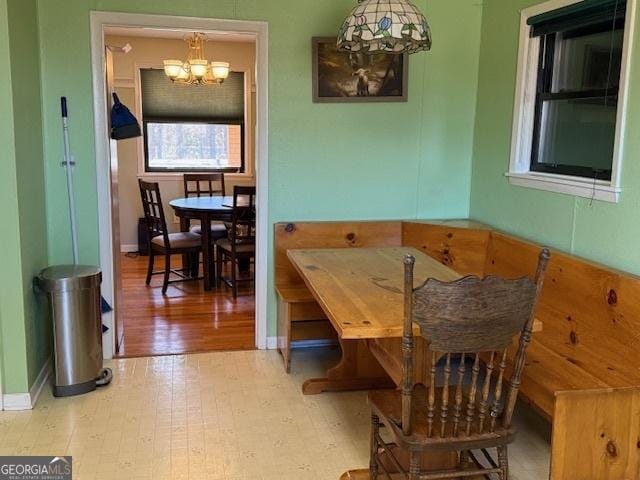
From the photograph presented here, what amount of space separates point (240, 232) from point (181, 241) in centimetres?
57

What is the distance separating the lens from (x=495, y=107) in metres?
3.70

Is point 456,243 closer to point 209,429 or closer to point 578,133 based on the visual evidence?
point 578,133

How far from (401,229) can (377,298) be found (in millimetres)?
A: 1585

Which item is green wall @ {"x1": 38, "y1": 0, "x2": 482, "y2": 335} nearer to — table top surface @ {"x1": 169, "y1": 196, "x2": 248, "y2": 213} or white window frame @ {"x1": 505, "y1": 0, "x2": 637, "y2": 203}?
white window frame @ {"x1": 505, "y1": 0, "x2": 637, "y2": 203}

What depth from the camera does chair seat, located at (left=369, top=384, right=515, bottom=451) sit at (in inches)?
75.8

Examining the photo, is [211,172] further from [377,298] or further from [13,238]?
[377,298]

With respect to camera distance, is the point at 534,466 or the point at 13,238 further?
the point at 13,238

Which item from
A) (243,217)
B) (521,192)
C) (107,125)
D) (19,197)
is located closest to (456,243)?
(521,192)

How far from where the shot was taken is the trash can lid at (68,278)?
121 inches

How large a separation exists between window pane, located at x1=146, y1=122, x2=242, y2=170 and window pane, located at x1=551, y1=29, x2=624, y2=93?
458 cm

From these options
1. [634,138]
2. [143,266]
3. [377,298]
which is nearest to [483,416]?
[377,298]

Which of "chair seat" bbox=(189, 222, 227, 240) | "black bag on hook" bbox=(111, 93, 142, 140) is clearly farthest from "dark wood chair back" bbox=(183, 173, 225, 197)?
"black bag on hook" bbox=(111, 93, 142, 140)

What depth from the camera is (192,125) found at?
7.12m

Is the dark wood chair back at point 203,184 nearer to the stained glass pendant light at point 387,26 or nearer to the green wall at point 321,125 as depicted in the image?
the green wall at point 321,125
